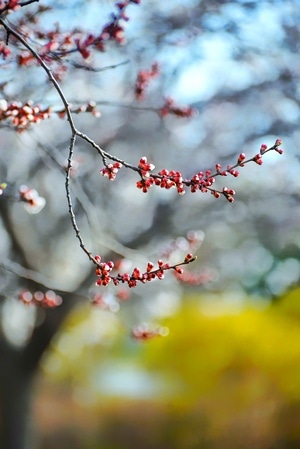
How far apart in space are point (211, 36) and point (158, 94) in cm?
47

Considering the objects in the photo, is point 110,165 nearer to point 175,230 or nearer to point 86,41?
point 86,41

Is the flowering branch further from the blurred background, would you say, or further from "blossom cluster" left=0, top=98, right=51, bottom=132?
the blurred background

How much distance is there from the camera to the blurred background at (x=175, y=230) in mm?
2604

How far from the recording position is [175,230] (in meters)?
3.77

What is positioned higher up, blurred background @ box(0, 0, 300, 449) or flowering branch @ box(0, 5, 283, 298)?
blurred background @ box(0, 0, 300, 449)

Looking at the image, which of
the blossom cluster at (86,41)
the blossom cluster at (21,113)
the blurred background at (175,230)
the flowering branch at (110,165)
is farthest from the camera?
the blurred background at (175,230)

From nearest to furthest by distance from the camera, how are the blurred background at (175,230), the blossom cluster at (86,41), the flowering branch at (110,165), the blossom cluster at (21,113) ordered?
the flowering branch at (110,165), the blossom cluster at (86,41), the blossom cluster at (21,113), the blurred background at (175,230)

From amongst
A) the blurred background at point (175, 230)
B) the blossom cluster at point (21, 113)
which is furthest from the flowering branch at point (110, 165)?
the blurred background at point (175, 230)

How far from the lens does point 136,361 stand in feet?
21.9

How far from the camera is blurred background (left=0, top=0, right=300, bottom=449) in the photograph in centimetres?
260

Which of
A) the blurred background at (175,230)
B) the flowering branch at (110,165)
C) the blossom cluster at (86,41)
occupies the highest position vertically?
the blurred background at (175,230)

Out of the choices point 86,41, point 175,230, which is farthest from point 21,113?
point 175,230

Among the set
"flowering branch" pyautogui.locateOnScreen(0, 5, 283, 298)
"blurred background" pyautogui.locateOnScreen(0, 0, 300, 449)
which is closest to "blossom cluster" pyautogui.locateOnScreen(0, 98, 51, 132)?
"flowering branch" pyautogui.locateOnScreen(0, 5, 283, 298)

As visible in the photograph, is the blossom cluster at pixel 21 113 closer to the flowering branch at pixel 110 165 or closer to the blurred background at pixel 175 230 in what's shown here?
the flowering branch at pixel 110 165
